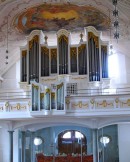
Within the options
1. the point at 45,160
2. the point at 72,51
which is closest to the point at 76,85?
the point at 72,51

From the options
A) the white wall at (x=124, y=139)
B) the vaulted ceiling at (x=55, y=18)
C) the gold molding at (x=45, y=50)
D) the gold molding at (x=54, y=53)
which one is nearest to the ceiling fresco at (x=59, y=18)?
the vaulted ceiling at (x=55, y=18)

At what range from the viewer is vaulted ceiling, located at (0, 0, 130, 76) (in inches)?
665

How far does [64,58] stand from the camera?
20219 millimetres

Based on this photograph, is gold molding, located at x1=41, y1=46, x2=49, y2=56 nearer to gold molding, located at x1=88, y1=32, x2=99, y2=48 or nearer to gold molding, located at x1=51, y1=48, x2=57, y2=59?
gold molding, located at x1=51, y1=48, x2=57, y2=59

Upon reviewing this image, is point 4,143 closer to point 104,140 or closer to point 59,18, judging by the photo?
point 104,140

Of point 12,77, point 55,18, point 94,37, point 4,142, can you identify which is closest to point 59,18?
point 55,18

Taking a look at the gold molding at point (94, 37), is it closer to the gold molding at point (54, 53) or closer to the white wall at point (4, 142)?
the gold molding at point (54, 53)

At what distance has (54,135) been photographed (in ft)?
75.3

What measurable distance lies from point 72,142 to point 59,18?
9.07m

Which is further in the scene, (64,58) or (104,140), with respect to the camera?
(104,140)

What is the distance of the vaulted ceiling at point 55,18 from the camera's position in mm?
16891

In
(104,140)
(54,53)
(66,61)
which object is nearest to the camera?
(66,61)

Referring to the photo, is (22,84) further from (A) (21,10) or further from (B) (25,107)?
(A) (21,10)

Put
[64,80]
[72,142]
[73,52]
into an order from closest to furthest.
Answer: [64,80], [73,52], [72,142]
